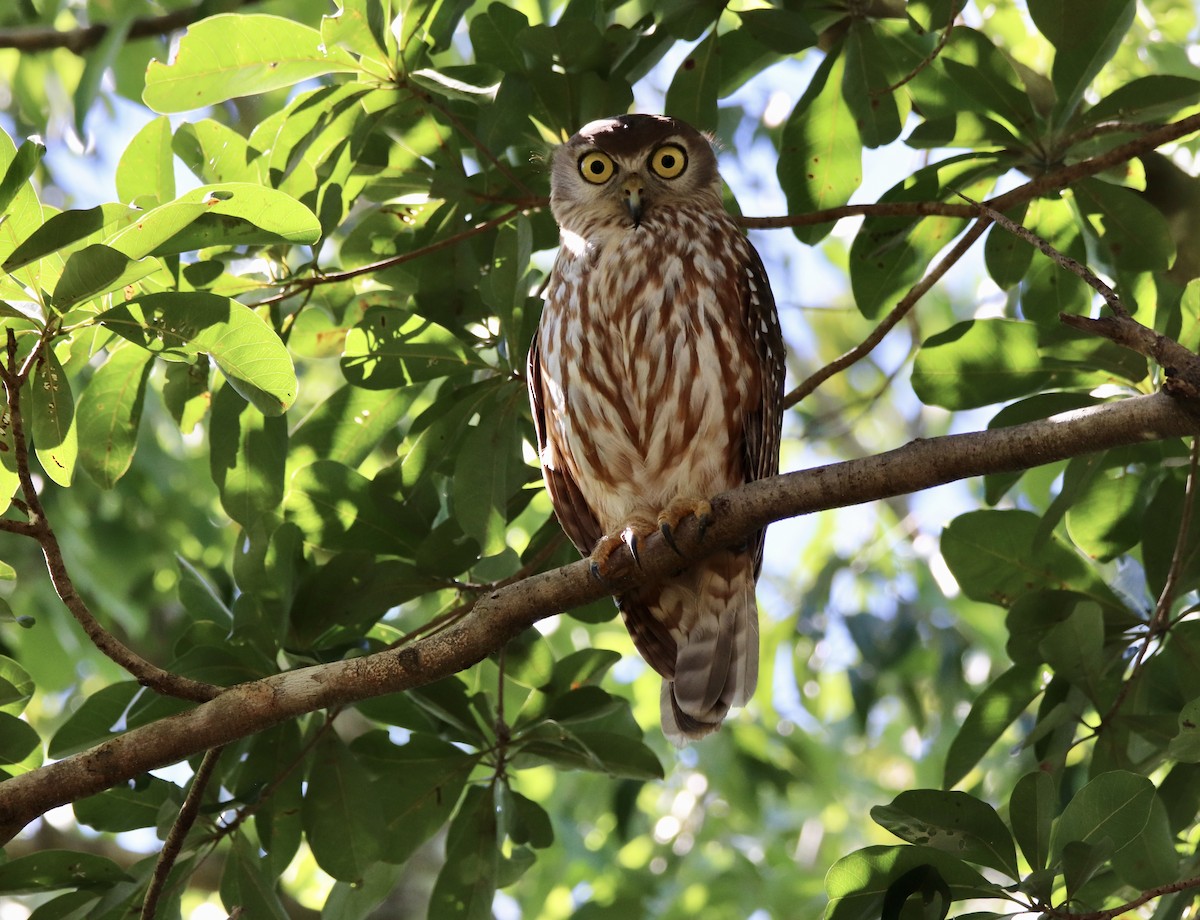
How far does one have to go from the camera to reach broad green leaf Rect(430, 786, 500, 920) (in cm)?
321

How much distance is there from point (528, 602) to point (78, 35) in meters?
3.89

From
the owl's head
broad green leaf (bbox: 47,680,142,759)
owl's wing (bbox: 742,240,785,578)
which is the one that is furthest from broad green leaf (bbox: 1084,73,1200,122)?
broad green leaf (bbox: 47,680,142,759)

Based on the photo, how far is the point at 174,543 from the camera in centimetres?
616

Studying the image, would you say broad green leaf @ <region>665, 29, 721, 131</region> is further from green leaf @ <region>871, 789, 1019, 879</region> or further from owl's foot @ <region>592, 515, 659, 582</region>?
green leaf @ <region>871, 789, 1019, 879</region>

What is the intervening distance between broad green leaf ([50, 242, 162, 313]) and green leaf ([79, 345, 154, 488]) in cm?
79

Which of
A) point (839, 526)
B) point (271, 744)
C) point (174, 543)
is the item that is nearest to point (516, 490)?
point (271, 744)

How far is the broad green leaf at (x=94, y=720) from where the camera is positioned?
9.65 feet

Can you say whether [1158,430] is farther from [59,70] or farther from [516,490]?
[59,70]

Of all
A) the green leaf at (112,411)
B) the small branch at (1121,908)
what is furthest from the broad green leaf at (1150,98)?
the green leaf at (112,411)

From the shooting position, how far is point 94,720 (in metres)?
2.98

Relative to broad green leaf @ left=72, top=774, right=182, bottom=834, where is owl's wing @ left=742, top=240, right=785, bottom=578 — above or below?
above

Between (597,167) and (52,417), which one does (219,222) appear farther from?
(597,167)

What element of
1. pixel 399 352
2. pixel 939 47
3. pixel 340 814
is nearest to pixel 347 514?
pixel 399 352

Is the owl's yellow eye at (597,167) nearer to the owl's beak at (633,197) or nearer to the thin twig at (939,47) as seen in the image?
the owl's beak at (633,197)
